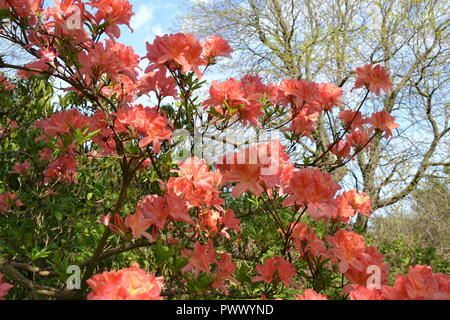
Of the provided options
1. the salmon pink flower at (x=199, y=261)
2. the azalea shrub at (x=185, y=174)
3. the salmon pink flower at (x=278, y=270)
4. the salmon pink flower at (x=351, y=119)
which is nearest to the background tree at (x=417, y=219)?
the salmon pink flower at (x=351, y=119)

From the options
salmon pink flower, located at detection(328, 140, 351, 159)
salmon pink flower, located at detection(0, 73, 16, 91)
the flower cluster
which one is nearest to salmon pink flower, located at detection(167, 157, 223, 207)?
the flower cluster

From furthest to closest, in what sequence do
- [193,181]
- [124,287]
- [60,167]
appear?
[60,167], [193,181], [124,287]

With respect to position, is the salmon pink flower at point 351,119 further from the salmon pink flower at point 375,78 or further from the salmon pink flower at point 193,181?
the salmon pink flower at point 193,181

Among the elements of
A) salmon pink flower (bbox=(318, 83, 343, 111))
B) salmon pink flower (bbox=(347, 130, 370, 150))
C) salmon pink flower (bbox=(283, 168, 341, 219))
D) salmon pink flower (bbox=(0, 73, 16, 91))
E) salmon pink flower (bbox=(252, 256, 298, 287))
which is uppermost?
salmon pink flower (bbox=(0, 73, 16, 91))

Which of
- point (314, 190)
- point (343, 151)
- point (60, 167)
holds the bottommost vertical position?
point (314, 190)

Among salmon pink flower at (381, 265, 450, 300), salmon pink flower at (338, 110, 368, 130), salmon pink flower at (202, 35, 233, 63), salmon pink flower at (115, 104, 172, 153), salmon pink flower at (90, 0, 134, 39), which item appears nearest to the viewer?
salmon pink flower at (381, 265, 450, 300)

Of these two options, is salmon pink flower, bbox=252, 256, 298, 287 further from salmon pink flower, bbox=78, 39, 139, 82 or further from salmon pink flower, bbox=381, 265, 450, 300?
salmon pink flower, bbox=78, 39, 139, 82

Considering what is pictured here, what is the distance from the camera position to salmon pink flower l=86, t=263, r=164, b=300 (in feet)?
2.53

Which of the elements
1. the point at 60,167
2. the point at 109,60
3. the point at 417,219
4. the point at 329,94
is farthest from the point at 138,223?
the point at 417,219

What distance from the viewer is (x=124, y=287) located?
77 cm

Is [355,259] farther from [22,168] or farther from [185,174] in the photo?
[22,168]

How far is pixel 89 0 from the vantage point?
5.01ft
